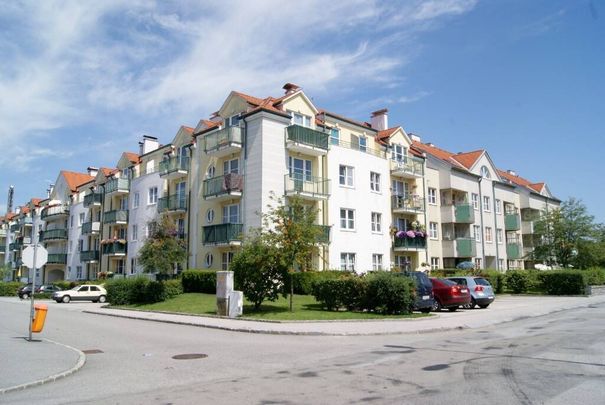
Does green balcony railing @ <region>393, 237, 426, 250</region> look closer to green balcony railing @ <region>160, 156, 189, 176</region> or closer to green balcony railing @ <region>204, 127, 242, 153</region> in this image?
green balcony railing @ <region>204, 127, 242, 153</region>

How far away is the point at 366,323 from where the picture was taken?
58.9ft

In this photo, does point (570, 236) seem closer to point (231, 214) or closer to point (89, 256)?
point (231, 214)

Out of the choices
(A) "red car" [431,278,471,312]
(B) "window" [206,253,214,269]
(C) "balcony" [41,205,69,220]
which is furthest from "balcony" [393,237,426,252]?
(C) "balcony" [41,205,69,220]

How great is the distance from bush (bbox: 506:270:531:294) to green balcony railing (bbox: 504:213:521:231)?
15708mm

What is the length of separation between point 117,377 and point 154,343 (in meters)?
5.01

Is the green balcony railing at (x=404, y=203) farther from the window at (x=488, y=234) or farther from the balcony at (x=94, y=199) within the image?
the balcony at (x=94, y=199)

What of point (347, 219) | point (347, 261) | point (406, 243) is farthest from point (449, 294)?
point (406, 243)

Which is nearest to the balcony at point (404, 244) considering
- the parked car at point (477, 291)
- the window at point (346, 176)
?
the window at point (346, 176)

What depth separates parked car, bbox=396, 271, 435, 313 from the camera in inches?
827

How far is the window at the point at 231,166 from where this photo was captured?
3366cm

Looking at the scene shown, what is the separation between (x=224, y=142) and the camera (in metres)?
32.6

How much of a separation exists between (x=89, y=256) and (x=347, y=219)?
2937cm

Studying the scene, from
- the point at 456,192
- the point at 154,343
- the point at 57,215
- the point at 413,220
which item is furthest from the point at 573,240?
the point at 57,215

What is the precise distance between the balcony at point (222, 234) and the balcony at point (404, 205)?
43.2 feet
